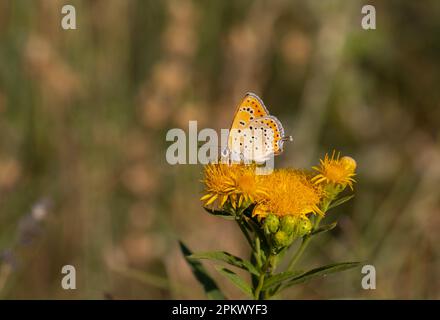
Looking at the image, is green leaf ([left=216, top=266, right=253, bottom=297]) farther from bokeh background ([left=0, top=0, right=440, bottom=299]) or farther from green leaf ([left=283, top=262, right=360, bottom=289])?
bokeh background ([left=0, top=0, right=440, bottom=299])

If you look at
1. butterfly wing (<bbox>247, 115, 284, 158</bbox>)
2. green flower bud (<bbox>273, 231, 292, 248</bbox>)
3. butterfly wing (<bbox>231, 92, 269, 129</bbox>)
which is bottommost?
green flower bud (<bbox>273, 231, 292, 248</bbox>)

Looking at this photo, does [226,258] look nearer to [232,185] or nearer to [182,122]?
[232,185]

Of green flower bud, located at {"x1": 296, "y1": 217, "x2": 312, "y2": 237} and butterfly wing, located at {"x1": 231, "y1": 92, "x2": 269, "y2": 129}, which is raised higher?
butterfly wing, located at {"x1": 231, "y1": 92, "x2": 269, "y2": 129}

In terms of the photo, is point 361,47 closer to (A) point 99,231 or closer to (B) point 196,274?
(A) point 99,231

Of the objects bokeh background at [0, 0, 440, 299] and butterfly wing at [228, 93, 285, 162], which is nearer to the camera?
butterfly wing at [228, 93, 285, 162]

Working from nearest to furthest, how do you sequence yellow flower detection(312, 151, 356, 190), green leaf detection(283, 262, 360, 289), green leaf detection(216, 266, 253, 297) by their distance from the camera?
1. green leaf detection(283, 262, 360, 289)
2. green leaf detection(216, 266, 253, 297)
3. yellow flower detection(312, 151, 356, 190)

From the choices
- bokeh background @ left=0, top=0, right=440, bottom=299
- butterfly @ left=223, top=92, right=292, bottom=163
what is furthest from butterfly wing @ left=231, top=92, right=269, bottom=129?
bokeh background @ left=0, top=0, right=440, bottom=299

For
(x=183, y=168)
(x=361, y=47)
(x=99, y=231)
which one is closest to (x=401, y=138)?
(x=361, y=47)
